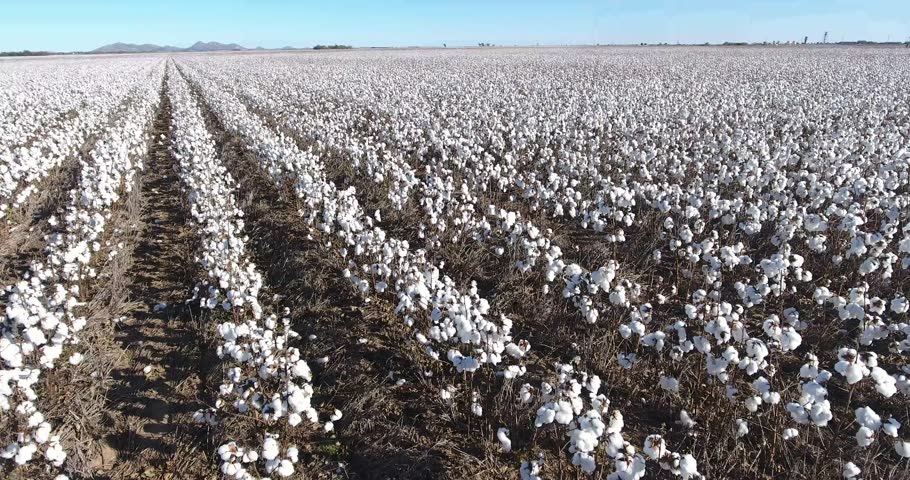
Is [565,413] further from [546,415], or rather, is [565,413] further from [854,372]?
[854,372]

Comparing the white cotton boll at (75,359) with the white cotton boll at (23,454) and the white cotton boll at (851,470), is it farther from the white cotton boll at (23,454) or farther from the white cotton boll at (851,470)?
the white cotton boll at (851,470)

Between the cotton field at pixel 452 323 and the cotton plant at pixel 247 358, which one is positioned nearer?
the cotton plant at pixel 247 358

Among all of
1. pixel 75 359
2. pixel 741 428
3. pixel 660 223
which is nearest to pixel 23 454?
pixel 75 359

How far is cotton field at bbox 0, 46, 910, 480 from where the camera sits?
3.95 meters

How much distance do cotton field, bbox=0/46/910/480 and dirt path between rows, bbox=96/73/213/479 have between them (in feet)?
0.09

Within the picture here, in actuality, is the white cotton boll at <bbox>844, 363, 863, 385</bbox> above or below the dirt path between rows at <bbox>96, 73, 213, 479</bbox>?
above

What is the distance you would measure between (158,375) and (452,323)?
3.17 m

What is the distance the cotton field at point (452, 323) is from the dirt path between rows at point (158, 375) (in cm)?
3

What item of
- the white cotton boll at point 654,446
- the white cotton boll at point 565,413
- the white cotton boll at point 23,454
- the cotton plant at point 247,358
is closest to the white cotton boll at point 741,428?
the white cotton boll at point 654,446

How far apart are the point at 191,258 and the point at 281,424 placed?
4.07 meters

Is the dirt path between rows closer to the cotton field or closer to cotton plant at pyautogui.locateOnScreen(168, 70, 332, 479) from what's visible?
the cotton field

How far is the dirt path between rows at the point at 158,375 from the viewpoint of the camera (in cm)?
415

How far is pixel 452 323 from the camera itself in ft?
14.6

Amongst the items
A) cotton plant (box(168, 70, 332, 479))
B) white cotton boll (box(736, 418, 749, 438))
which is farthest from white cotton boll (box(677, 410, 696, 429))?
cotton plant (box(168, 70, 332, 479))
